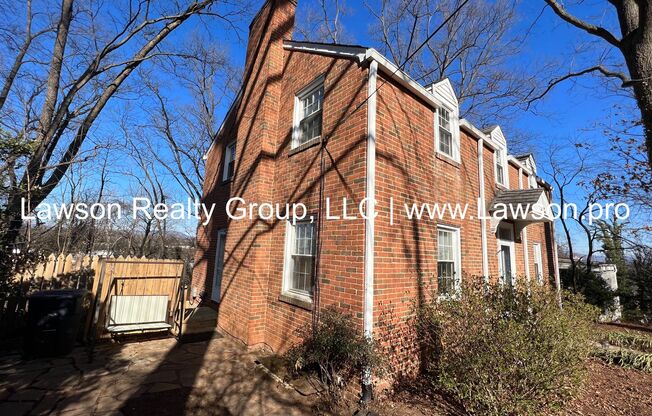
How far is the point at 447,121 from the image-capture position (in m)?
7.64

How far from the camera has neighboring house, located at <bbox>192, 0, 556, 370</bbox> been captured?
16.5 feet

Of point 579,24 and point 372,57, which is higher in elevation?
point 579,24

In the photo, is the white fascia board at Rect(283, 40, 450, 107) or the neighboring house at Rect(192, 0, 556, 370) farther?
the white fascia board at Rect(283, 40, 450, 107)

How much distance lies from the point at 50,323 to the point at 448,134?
9475 millimetres

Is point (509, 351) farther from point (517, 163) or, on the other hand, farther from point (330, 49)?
point (517, 163)

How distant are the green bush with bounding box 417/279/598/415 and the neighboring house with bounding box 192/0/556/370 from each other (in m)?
1.01

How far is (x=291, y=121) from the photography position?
7.10 m

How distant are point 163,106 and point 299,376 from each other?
1998 centimetres

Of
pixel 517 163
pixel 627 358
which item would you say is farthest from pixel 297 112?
pixel 627 358

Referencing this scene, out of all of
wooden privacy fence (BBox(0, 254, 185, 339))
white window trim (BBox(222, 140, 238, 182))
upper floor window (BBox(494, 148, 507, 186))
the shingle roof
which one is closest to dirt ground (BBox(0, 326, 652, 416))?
wooden privacy fence (BBox(0, 254, 185, 339))

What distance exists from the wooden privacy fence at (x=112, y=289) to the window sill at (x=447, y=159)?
6.86 metres

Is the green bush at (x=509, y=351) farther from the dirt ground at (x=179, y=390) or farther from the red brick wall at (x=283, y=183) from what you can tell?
the red brick wall at (x=283, y=183)

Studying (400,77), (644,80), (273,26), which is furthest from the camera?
(273,26)

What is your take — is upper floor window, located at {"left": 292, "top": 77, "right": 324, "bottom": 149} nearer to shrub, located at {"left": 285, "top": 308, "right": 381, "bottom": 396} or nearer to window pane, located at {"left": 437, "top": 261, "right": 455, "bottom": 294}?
shrub, located at {"left": 285, "top": 308, "right": 381, "bottom": 396}
